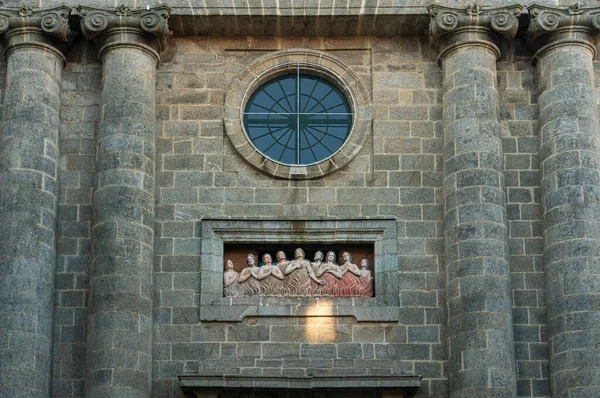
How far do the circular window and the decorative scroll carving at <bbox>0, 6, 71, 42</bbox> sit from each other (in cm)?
389

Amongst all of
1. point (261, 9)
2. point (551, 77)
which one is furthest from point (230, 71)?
point (551, 77)

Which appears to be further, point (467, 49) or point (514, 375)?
point (467, 49)

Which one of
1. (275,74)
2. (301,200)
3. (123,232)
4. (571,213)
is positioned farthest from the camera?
(275,74)

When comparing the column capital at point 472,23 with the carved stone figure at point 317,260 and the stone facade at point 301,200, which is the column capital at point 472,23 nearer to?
the stone facade at point 301,200

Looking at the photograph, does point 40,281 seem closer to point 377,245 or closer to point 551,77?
point 377,245

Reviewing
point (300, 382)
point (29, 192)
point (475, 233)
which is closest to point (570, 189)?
point (475, 233)

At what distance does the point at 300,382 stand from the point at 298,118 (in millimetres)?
5610

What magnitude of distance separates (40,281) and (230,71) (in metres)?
5.77

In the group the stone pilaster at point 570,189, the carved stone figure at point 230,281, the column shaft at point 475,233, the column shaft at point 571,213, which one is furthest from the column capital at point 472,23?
the carved stone figure at point 230,281

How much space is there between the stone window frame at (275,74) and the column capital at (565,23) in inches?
A: 141

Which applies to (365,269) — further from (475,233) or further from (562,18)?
(562,18)

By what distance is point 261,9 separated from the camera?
1350 inches

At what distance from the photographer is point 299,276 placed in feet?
108

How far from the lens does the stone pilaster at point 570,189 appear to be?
31.6 m
